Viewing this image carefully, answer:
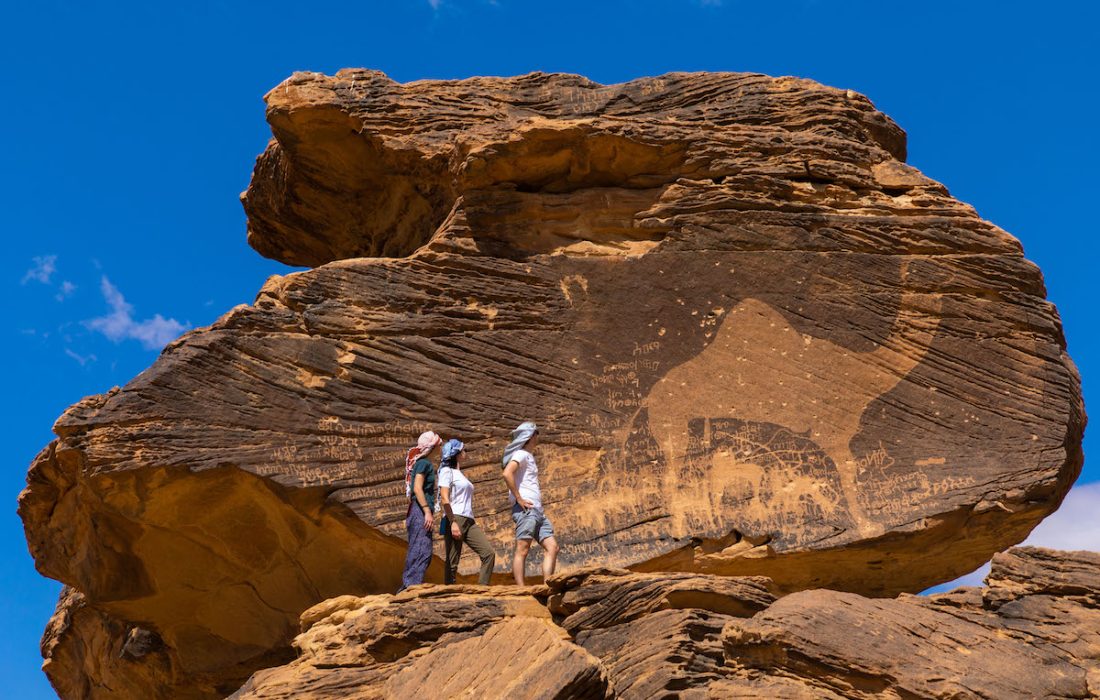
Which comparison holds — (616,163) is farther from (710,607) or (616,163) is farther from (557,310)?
(710,607)

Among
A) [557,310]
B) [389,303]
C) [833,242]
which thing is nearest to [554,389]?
[557,310]

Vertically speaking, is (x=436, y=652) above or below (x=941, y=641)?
above

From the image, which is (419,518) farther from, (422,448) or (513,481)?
(513,481)

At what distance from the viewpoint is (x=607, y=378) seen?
18.0 metres

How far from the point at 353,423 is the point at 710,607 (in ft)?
Answer: 18.0

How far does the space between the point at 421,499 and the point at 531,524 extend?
1138 millimetres

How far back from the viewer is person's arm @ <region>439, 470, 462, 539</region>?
14.7 m

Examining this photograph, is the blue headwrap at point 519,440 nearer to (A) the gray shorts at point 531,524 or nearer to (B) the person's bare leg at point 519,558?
(A) the gray shorts at point 531,524

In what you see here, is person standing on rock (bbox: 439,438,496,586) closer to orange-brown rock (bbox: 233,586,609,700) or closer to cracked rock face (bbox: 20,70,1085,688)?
orange-brown rock (bbox: 233,586,609,700)

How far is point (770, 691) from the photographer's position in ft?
40.9

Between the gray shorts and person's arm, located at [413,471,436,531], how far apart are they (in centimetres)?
84

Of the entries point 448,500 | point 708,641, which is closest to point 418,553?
point 448,500

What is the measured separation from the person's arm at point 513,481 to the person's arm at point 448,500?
1.80ft

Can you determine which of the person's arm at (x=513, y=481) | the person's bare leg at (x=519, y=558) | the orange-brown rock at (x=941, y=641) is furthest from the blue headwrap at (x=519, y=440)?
the orange-brown rock at (x=941, y=641)
